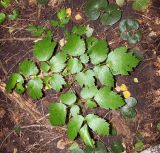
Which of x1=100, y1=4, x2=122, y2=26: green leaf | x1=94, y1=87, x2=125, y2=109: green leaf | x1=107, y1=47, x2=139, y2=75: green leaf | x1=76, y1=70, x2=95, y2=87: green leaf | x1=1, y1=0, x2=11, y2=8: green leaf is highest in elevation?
x1=1, y1=0, x2=11, y2=8: green leaf

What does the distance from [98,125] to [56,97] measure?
24.4 inches

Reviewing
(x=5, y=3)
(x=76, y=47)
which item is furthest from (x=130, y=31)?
(x=5, y=3)

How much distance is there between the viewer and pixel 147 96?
254cm

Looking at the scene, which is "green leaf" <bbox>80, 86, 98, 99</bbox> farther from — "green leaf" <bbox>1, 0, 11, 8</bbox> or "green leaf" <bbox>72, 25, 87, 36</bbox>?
"green leaf" <bbox>1, 0, 11, 8</bbox>

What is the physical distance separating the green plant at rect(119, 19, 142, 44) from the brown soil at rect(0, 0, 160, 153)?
0.20ft

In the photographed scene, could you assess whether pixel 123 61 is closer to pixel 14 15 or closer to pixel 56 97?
pixel 56 97

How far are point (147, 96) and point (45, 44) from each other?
1100mm

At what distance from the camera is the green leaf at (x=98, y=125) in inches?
84.4

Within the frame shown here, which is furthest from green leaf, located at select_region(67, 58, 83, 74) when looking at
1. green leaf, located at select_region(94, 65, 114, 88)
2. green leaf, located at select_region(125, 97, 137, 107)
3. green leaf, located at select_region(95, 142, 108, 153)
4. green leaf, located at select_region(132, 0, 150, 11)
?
green leaf, located at select_region(132, 0, 150, 11)

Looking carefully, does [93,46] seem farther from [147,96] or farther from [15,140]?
[15,140]

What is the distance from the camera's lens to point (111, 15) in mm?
2619

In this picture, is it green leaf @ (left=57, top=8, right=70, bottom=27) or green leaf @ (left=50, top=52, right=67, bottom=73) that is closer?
green leaf @ (left=50, top=52, right=67, bottom=73)

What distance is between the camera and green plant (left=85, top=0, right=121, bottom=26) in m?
2.62

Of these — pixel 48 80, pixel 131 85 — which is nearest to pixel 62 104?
pixel 48 80
